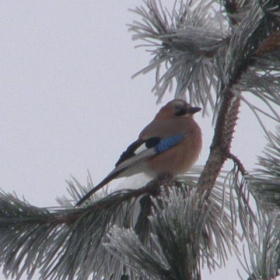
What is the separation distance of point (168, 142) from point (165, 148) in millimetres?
108

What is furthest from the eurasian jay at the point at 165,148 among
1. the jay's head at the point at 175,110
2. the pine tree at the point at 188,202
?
the pine tree at the point at 188,202

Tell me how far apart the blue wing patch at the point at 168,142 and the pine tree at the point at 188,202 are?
101 centimetres

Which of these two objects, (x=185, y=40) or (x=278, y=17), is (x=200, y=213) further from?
(x=185, y=40)

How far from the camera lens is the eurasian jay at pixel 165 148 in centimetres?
341

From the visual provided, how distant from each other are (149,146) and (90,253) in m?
1.51

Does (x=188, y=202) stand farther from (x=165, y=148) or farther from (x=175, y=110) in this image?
(x=175, y=110)

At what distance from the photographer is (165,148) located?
3938mm

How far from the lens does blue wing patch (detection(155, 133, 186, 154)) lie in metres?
3.90

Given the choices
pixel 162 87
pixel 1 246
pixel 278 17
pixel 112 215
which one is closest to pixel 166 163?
pixel 162 87

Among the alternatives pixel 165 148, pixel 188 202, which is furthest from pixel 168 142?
pixel 188 202

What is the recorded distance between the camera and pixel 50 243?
237cm

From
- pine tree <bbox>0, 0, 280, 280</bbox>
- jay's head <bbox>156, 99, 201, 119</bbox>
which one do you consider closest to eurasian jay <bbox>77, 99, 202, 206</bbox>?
jay's head <bbox>156, 99, 201, 119</bbox>

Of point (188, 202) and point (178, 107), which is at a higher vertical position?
point (178, 107)

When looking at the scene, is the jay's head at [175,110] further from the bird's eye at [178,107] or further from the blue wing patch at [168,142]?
the blue wing patch at [168,142]
